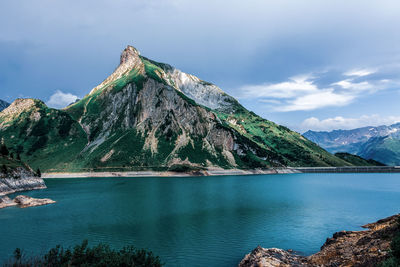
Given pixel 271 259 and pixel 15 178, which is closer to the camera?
pixel 271 259

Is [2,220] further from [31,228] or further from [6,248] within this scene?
[6,248]

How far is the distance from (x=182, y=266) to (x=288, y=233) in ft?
82.7

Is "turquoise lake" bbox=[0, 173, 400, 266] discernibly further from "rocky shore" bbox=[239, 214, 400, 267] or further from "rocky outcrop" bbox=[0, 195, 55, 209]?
"rocky shore" bbox=[239, 214, 400, 267]

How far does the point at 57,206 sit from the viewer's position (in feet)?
268

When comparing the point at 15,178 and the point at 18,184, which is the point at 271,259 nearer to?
the point at 15,178

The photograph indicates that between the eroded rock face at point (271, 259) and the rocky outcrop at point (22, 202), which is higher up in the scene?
the eroded rock face at point (271, 259)

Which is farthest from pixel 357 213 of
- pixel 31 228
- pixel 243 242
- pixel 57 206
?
pixel 57 206

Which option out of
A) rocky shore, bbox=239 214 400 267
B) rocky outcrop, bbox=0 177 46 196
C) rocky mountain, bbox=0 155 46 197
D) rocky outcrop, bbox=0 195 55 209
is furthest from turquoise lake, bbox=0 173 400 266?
rocky mountain, bbox=0 155 46 197

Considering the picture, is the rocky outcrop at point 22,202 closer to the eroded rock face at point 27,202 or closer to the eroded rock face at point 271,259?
the eroded rock face at point 27,202

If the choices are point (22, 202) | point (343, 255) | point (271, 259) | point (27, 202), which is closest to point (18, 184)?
point (22, 202)

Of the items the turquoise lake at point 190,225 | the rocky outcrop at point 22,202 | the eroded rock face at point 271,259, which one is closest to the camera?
the eroded rock face at point 271,259


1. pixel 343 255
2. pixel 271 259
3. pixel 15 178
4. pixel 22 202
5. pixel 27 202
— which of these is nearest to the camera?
pixel 343 255

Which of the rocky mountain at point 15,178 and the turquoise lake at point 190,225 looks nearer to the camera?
the turquoise lake at point 190,225

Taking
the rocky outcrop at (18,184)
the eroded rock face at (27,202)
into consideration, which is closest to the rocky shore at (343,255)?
the eroded rock face at (27,202)
